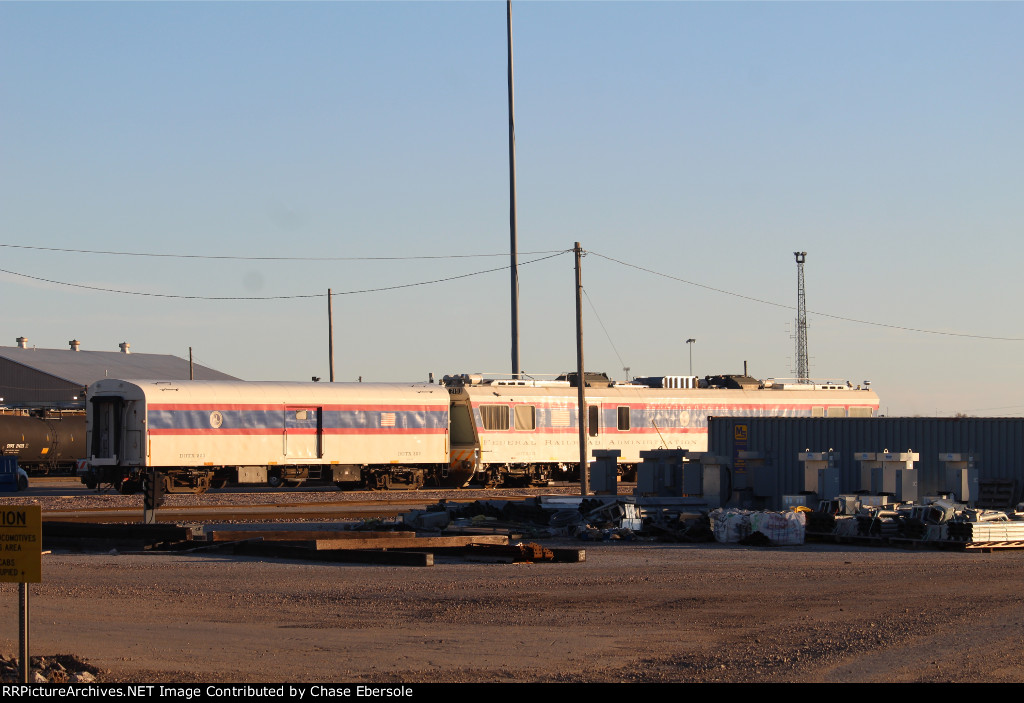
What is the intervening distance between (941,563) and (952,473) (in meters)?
6.96

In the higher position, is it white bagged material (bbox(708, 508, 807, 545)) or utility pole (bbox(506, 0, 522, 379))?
utility pole (bbox(506, 0, 522, 379))

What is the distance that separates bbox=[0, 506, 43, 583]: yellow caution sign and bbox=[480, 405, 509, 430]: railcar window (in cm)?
3198

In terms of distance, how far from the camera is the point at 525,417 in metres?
41.2

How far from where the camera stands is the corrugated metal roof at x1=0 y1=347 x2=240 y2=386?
8500 cm

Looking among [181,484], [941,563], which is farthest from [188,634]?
[181,484]

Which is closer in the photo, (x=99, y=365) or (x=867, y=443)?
(x=867, y=443)

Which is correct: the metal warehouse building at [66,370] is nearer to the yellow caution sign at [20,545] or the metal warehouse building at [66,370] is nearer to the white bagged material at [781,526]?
the white bagged material at [781,526]

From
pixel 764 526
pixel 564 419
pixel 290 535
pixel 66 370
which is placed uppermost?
pixel 66 370

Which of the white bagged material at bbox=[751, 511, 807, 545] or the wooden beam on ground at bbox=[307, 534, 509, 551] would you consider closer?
the wooden beam on ground at bbox=[307, 534, 509, 551]

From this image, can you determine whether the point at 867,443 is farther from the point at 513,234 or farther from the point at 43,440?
the point at 43,440

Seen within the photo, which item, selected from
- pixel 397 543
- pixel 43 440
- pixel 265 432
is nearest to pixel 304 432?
pixel 265 432

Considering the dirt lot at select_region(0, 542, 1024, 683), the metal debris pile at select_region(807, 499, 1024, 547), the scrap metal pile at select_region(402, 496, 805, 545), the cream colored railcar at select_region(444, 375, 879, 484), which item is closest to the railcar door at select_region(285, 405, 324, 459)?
the cream colored railcar at select_region(444, 375, 879, 484)

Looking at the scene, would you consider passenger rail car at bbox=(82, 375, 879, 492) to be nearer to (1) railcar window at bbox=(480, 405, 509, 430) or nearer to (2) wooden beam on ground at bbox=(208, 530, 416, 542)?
(1) railcar window at bbox=(480, 405, 509, 430)

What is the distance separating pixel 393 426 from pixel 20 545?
30730 mm
